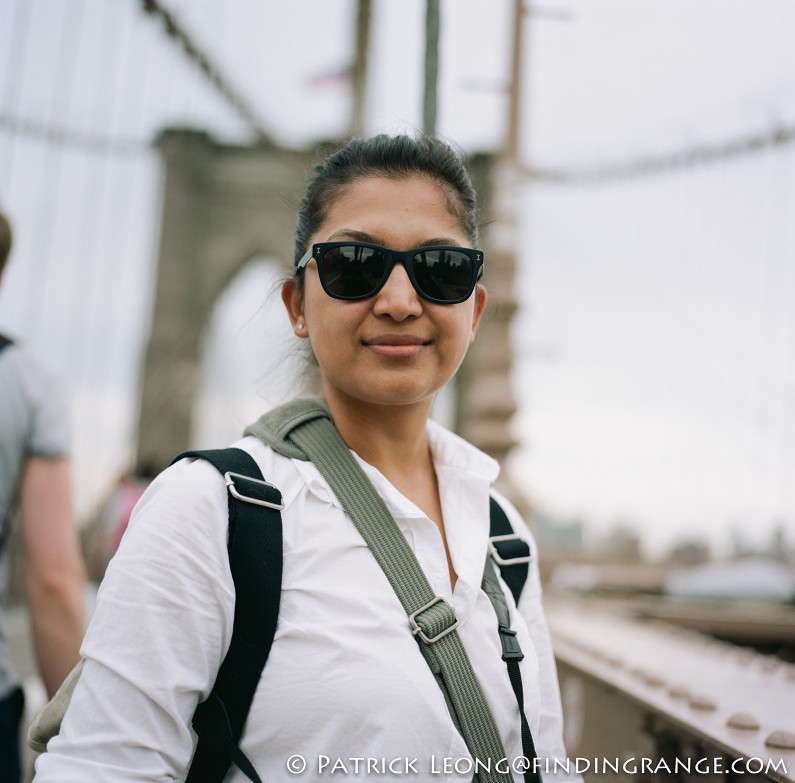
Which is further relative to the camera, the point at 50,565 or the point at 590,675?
the point at 590,675

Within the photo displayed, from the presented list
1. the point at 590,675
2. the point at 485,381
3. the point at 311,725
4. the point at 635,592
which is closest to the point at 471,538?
the point at 311,725

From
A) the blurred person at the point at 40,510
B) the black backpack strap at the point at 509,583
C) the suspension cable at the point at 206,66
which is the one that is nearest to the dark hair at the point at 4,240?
the blurred person at the point at 40,510

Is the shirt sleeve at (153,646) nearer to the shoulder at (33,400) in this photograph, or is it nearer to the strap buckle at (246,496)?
the strap buckle at (246,496)

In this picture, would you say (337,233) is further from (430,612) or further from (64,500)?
(64,500)

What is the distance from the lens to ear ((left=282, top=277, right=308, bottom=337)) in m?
1.16

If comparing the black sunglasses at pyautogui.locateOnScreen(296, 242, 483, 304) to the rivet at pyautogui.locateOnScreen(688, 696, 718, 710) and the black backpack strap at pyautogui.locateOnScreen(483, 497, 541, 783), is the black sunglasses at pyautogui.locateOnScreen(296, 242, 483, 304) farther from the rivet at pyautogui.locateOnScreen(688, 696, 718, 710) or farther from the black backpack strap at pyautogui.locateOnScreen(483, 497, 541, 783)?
the rivet at pyautogui.locateOnScreen(688, 696, 718, 710)

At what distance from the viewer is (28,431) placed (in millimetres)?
1447

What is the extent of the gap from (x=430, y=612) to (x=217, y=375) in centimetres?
1909

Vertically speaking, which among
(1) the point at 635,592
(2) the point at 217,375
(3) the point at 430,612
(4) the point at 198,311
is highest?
(4) the point at 198,311

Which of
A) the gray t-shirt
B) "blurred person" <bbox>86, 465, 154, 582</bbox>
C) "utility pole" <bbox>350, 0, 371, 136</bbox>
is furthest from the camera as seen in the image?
"blurred person" <bbox>86, 465, 154, 582</bbox>

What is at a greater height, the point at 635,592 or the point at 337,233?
the point at 337,233

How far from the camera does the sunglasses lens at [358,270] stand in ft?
3.34

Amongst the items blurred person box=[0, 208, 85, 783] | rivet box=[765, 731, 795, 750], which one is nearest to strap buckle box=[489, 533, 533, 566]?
rivet box=[765, 731, 795, 750]

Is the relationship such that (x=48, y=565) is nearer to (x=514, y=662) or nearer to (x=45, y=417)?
(x=45, y=417)
